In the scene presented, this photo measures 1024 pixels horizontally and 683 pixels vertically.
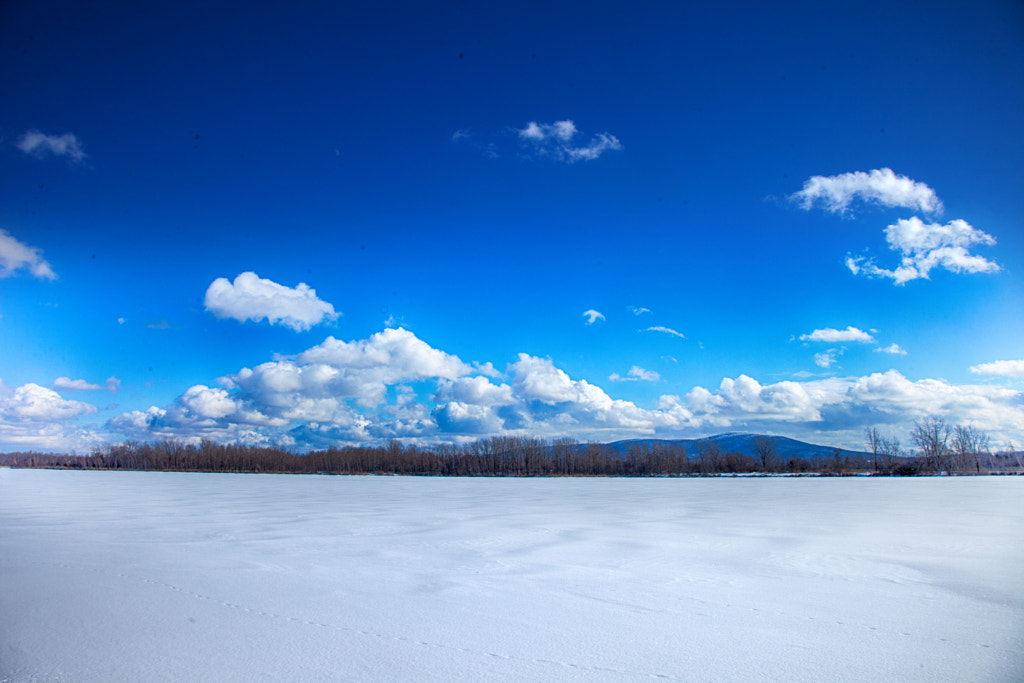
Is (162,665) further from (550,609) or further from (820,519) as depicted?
(820,519)

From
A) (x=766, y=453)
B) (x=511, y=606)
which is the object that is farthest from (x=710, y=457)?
(x=511, y=606)

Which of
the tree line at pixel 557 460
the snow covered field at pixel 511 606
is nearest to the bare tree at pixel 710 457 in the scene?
the tree line at pixel 557 460

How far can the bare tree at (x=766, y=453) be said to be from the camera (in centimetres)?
10965

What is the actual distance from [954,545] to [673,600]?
22.8 feet

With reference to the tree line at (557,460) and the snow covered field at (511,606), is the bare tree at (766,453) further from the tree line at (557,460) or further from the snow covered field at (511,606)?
the snow covered field at (511,606)

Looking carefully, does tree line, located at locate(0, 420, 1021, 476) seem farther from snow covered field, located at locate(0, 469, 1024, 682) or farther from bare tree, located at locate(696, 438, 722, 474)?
snow covered field, located at locate(0, 469, 1024, 682)

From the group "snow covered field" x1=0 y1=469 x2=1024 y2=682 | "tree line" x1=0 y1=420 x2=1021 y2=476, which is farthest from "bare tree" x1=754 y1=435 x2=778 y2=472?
"snow covered field" x1=0 y1=469 x2=1024 y2=682

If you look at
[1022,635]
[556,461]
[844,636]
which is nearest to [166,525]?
[844,636]

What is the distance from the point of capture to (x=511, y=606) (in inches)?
224

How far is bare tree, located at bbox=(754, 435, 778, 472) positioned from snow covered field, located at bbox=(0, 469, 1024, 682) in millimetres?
108982

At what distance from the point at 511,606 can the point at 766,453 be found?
119 meters

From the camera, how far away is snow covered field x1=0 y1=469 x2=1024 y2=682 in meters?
4.10

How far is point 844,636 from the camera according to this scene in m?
4.69

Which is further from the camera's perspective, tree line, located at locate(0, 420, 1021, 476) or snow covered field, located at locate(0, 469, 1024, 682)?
tree line, located at locate(0, 420, 1021, 476)
